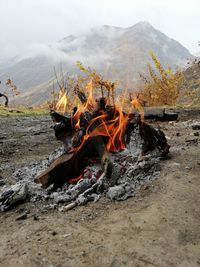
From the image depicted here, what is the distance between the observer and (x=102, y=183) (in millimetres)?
5332

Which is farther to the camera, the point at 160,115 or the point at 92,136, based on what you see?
the point at 160,115

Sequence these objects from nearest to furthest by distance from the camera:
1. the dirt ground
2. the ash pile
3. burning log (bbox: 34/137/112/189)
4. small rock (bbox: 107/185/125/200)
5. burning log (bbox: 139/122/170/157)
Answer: the dirt ground → small rock (bbox: 107/185/125/200) → the ash pile → burning log (bbox: 34/137/112/189) → burning log (bbox: 139/122/170/157)

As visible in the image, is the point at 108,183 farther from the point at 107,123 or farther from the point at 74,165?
the point at 107,123

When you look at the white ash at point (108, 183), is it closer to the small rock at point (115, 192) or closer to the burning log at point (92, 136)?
the small rock at point (115, 192)

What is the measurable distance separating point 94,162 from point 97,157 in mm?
134

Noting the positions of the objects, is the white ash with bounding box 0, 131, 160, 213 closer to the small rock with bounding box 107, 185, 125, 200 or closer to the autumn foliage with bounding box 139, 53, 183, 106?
the small rock with bounding box 107, 185, 125, 200

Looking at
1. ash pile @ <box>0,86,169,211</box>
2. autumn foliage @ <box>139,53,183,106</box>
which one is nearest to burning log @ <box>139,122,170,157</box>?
ash pile @ <box>0,86,169,211</box>

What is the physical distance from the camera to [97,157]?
616cm

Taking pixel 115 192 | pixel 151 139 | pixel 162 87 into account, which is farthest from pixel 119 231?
pixel 162 87

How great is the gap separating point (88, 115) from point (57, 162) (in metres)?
1.09

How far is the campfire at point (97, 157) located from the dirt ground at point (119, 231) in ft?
0.91

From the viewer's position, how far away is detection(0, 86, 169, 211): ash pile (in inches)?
207

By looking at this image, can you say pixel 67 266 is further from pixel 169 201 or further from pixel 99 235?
pixel 169 201

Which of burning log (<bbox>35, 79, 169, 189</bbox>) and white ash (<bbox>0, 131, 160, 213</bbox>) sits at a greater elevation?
burning log (<bbox>35, 79, 169, 189</bbox>)
